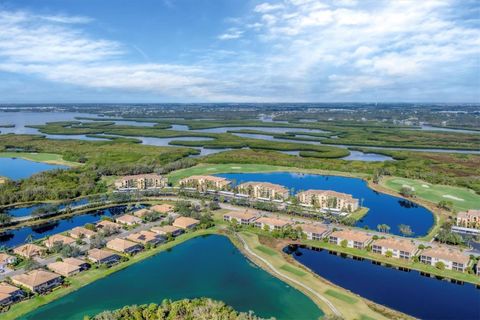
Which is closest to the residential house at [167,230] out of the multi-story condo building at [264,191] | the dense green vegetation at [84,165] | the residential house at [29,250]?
the residential house at [29,250]

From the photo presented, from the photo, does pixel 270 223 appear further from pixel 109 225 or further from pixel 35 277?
pixel 35 277

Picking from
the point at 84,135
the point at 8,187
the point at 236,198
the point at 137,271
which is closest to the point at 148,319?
the point at 137,271

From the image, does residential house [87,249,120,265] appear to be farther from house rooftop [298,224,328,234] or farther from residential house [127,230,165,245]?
house rooftop [298,224,328,234]

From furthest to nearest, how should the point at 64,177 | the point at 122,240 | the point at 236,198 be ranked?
the point at 64,177, the point at 236,198, the point at 122,240

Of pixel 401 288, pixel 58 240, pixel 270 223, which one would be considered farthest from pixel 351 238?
pixel 58 240

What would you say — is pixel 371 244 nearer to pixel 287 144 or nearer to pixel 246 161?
pixel 246 161

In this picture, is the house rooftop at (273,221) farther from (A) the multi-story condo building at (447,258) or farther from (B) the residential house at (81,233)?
(B) the residential house at (81,233)
